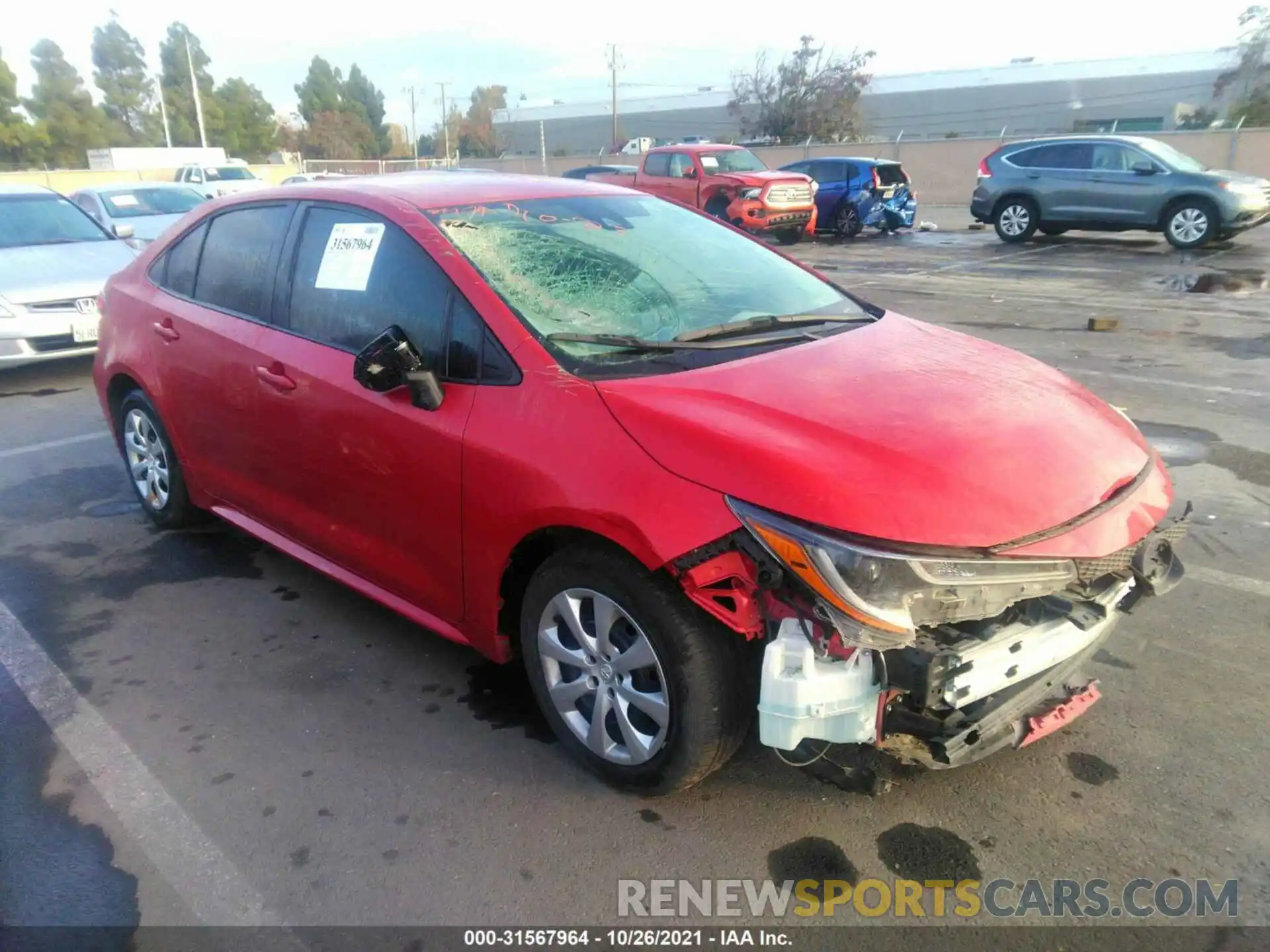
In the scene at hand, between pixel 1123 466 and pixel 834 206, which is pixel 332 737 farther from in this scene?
pixel 834 206

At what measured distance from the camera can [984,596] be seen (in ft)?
7.50

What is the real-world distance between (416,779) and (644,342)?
152 cm

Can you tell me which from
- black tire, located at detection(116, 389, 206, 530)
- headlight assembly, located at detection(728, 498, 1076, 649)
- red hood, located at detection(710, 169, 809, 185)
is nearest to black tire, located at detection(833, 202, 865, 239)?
red hood, located at detection(710, 169, 809, 185)

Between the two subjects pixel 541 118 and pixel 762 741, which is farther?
pixel 541 118

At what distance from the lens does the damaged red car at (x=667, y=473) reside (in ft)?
7.54

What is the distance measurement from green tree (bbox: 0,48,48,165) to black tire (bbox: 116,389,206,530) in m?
62.0

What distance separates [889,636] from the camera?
2203 mm

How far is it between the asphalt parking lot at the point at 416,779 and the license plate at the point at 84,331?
3.81 m

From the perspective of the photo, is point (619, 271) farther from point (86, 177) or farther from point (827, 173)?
point (86, 177)

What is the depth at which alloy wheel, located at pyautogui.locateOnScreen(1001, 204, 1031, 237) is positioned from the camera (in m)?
17.0

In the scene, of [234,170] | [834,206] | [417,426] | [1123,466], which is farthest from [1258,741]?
[234,170]

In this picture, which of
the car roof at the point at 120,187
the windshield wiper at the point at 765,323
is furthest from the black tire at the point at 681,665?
the car roof at the point at 120,187

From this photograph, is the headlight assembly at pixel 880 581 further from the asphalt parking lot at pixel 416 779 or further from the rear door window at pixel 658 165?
the rear door window at pixel 658 165

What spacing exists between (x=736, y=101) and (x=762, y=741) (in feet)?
182
